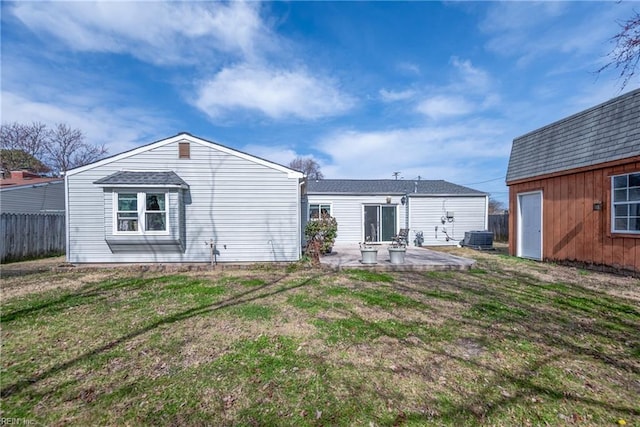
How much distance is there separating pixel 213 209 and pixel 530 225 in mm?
10615

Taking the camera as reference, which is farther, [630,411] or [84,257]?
[84,257]

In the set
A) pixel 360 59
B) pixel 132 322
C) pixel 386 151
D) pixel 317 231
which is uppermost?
pixel 360 59

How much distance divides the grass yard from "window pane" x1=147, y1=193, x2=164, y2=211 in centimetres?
293

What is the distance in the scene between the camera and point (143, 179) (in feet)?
26.8

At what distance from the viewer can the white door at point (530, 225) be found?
9.32 metres

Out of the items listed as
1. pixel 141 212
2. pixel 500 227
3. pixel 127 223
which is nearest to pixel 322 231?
pixel 141 212

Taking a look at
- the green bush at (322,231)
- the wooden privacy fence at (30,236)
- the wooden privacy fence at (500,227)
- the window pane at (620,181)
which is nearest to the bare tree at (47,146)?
the wooden privacy fence at (30,236)

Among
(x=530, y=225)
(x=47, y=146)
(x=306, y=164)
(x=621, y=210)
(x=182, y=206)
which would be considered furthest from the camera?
(x=306, y=164)

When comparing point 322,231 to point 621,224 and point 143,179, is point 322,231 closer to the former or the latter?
point 143,179

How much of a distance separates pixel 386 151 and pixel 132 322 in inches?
721

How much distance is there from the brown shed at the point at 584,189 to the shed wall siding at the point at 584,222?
0.02 metres

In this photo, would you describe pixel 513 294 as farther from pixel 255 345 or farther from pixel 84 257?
pixel 84 257

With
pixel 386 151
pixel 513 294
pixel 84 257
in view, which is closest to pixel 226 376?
pixel 513 294

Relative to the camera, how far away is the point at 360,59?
11.4 m
